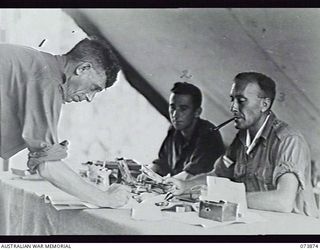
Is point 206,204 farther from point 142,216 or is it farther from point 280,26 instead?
point 280,26

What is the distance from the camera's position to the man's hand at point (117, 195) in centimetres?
188

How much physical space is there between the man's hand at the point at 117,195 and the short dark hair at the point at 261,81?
1.36 feet

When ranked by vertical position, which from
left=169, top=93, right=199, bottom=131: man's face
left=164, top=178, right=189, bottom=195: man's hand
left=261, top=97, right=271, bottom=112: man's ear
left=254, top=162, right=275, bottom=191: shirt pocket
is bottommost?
left=164, top=178, right=189, bottom=195: man's hand

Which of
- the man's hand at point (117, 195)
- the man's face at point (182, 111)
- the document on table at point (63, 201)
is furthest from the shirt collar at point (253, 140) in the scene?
the document on table at point (63, 201)

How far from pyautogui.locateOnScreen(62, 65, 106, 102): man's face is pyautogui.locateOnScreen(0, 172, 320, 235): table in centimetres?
24

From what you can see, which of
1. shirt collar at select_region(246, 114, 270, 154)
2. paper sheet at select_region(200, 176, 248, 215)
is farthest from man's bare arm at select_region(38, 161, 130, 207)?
shirt collar at select_region(246, 114, 270, 154)

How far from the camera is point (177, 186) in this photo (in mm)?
1891

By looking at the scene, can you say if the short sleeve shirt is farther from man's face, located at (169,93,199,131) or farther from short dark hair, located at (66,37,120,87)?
man's face, located at (169,93,199,131)

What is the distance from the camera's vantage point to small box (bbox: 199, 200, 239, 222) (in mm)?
1860

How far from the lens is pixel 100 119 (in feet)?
6.17

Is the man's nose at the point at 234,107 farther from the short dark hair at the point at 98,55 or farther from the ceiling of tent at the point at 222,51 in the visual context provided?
the short dark hair at the point at 98,55

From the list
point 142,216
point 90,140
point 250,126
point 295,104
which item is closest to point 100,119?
point 90,140

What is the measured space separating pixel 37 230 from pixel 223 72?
0.65 meters
